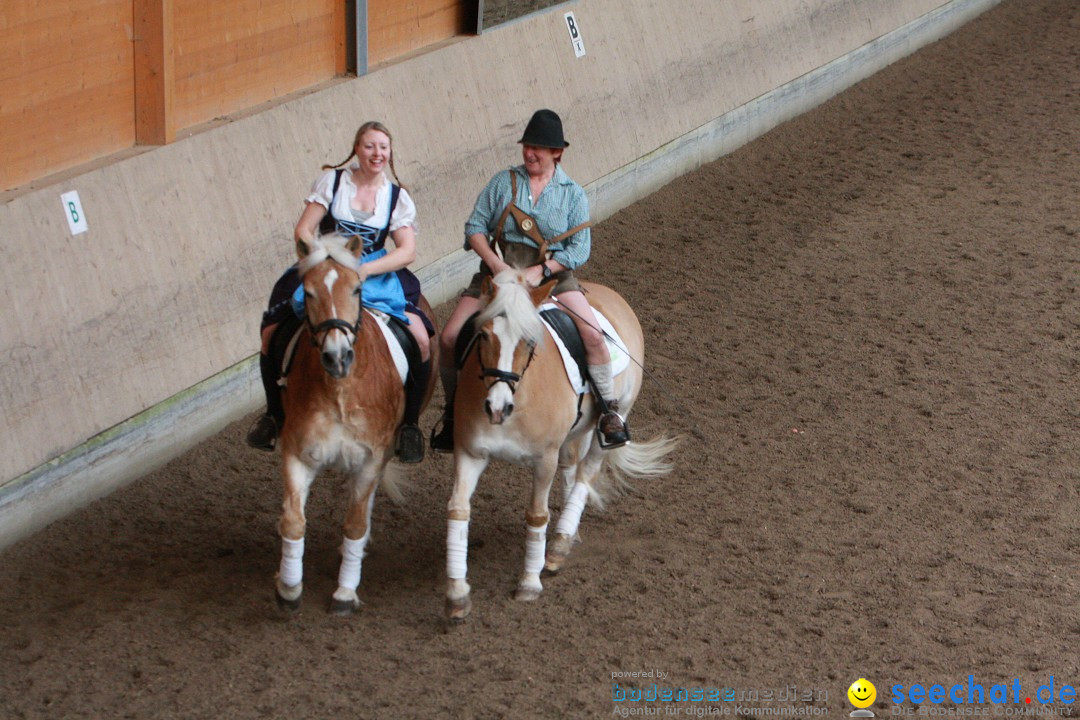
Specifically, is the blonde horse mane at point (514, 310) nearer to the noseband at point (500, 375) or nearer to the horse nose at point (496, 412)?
the noseband at point (500, 375)

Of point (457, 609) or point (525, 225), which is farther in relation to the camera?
point (525, 225)

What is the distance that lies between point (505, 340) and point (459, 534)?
1024 millimetres

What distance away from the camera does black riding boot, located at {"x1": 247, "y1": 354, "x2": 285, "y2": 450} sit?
6254 millimetres

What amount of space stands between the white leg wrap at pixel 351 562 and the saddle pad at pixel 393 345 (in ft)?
2.62

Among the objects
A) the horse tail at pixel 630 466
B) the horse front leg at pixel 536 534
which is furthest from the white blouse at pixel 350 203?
the horse tail at pixel 630 466

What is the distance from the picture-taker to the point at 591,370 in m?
6.56

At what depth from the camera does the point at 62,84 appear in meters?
7.45

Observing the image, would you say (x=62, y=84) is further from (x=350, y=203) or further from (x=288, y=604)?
(x=288, y=604)

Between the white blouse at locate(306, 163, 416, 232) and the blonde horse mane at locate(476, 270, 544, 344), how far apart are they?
70 centimetres

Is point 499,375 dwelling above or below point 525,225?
below

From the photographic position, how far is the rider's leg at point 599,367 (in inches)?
256

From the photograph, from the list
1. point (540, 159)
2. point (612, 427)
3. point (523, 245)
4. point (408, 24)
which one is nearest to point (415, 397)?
point (523, 245)

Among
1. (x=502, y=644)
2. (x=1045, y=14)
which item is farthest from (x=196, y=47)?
(x=1045, y=14)

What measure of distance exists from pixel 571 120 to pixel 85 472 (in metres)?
5.66
